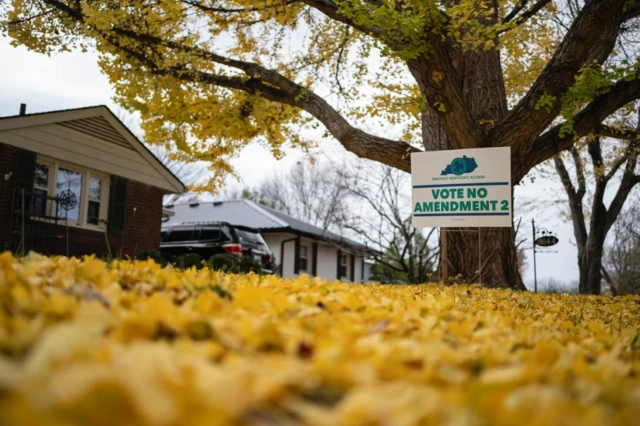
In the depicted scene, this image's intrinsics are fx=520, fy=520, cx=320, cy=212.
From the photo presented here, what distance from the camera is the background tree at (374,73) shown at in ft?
24.4

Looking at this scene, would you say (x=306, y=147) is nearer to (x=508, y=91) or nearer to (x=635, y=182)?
(x=508, y=91)

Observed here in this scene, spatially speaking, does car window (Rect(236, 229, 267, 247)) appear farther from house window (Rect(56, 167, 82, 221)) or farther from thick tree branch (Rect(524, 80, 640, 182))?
thick tree branch (Rect(524, 80, 640, 182))

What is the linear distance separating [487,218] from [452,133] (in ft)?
6.07

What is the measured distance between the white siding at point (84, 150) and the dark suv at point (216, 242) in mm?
1790

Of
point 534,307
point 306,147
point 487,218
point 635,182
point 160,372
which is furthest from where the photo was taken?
point 635,182

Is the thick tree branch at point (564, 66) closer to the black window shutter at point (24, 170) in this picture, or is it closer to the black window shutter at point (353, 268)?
the black window shutter at point (24, 170)

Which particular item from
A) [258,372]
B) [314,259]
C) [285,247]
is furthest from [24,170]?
[314,259]

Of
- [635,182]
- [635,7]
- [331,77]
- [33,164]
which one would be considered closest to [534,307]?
[635,7]

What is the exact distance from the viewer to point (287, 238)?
23953 millimetres

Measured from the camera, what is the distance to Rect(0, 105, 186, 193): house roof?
1098 cm

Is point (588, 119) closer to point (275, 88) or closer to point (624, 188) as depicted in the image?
point (275, 88)

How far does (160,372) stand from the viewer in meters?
0.83

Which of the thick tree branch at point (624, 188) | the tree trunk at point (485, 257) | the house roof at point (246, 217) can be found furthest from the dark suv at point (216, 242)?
the thick tree branch at point (624, 188)

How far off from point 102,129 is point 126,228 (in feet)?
8.44
